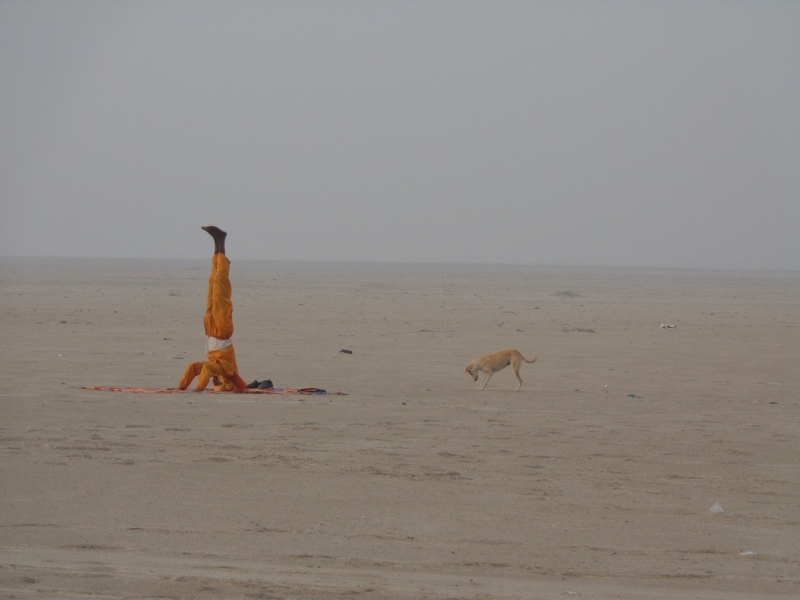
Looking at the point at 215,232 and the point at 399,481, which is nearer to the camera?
the point at 399,481

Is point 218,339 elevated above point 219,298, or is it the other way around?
point 219,298

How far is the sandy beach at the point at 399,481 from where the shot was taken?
5855mm

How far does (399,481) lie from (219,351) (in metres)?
5.15

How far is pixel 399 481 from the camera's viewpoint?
8.15 meters

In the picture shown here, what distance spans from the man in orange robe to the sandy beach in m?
0.50

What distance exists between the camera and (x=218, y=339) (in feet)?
41.7

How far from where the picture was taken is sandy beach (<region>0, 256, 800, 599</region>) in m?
5.86

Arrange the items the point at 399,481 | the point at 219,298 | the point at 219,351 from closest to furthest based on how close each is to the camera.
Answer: the point at 399,481
the point at 219,351
the point at 219,298

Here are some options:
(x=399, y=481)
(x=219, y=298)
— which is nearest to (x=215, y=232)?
(x=219, y=298)

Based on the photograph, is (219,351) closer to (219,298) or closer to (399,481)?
(219,298)

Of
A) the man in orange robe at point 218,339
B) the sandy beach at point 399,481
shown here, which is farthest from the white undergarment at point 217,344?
the sandy beach at point 399,481

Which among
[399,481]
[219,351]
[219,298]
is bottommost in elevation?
[399,481]

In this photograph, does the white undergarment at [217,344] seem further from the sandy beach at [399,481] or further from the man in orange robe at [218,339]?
the sandy beach at [399,481]

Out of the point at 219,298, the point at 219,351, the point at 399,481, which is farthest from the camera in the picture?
the point at 219,298
